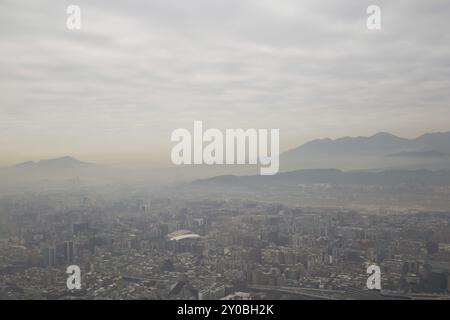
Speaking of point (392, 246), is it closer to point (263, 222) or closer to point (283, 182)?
point (263, 222)

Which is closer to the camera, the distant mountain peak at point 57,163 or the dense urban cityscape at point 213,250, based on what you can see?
the dense urban cityscape at point 213,250

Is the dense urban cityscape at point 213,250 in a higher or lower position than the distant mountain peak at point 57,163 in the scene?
lower

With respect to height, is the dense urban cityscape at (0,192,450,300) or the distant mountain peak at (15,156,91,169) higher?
the distant mountain peak at (15,156,91,169)

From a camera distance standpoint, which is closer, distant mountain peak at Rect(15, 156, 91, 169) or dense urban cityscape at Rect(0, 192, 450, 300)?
dense urban cityscape at Rect(0, 192, 450, 300)

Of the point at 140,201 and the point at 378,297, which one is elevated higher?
the point at 140,201

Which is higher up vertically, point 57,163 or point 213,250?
point 57,163

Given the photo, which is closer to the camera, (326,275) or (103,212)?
(326,275)

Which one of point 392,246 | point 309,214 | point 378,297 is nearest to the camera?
point 378,297

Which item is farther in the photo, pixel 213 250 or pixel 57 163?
pixel 57 163
